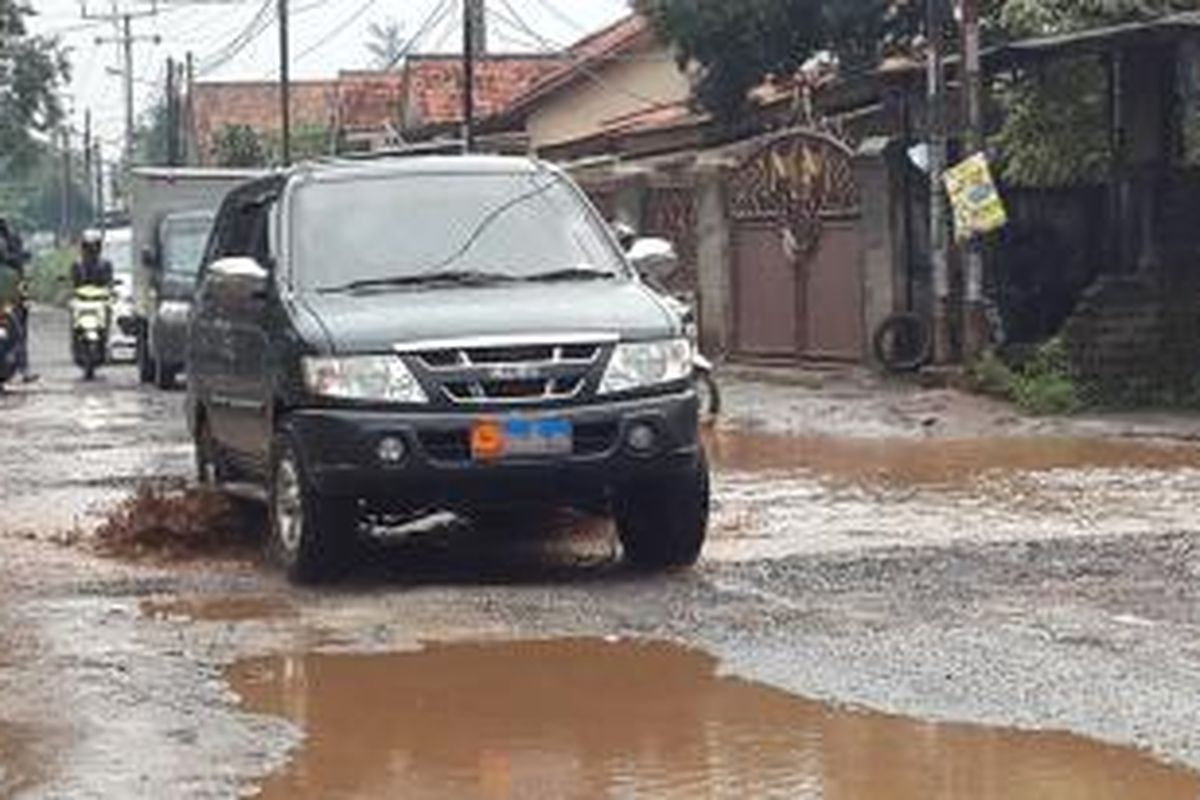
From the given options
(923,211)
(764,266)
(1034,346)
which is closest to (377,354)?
(1034,346)

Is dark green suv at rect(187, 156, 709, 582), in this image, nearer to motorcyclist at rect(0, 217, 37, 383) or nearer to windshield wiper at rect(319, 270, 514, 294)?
windshield wiper at rect(319, 270, 514, 294)

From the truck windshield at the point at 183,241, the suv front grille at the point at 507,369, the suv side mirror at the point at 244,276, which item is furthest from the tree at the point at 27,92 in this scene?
the suv front grille at the point at 507,369

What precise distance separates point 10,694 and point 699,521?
11.3 feet

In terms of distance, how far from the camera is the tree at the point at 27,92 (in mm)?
60156

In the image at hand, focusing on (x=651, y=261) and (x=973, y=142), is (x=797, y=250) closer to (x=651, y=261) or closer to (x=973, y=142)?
(x=973, y=142)

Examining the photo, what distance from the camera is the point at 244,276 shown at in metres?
10.6

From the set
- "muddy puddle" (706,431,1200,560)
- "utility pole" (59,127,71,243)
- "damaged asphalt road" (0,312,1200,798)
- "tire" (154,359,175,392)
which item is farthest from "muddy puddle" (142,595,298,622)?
"utility pole" (59,127,71,243)

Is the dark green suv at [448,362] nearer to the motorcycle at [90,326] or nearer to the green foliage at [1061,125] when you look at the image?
the green foliage at [1061,125]

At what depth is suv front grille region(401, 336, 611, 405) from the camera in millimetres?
9516

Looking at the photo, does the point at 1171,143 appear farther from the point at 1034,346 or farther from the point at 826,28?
the point at 826,28

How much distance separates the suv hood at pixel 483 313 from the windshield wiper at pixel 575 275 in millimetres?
94

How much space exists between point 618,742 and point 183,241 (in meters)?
20.8

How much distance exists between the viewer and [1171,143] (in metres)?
20.0

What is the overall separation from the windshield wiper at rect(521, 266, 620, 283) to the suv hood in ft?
0.31
